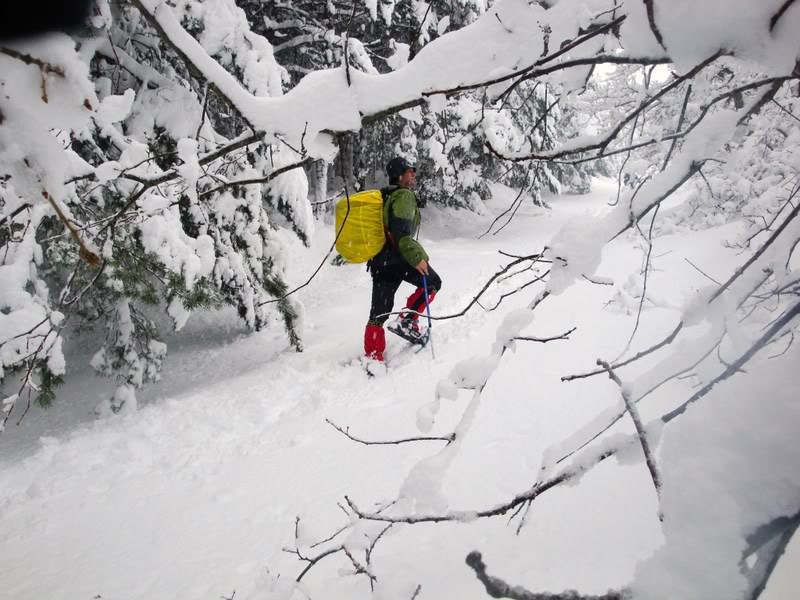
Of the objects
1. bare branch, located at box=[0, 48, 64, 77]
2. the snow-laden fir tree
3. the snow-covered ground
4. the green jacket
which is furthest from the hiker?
bare branch, located at box=[0, 48, 64, 77]

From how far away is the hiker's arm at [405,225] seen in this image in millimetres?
4695

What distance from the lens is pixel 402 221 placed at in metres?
4.76

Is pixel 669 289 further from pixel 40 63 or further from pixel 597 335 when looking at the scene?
pixel 40 63

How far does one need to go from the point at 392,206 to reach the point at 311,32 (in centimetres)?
657

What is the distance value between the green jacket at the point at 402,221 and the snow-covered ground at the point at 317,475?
1254 mm

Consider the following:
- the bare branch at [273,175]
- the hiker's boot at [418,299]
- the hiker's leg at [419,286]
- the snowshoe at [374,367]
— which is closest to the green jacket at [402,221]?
the hiker's leg at [419,286]

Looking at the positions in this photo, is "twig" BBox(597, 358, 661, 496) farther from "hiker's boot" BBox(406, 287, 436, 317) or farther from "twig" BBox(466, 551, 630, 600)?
"hiker's boot" BBox(406, 287, 436, 317)

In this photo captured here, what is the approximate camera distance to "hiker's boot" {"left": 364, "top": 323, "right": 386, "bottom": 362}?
5227 mm

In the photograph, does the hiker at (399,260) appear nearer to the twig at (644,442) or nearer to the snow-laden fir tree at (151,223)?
the snow-laden fir tree at (151,223)

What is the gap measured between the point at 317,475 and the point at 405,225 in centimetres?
262

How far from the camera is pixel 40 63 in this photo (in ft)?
2.20

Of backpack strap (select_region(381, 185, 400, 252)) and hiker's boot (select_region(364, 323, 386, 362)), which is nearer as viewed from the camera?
backpack strap (select_region(381, 185, 400, 252))

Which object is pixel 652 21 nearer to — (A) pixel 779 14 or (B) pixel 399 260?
(A) pixel 779 14

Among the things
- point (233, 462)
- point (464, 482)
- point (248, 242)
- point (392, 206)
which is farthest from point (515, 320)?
point (248, 242)
